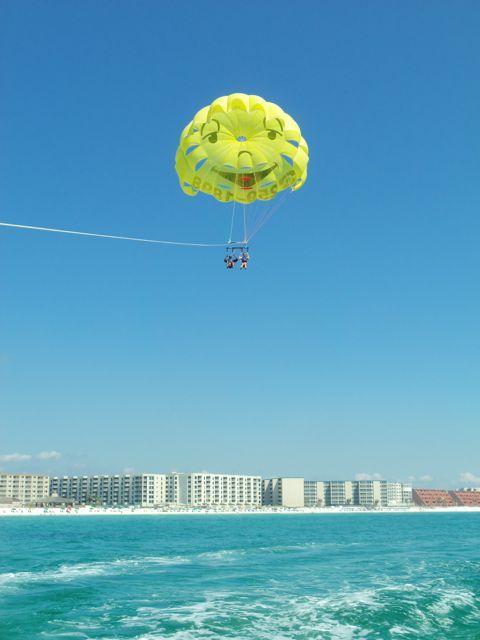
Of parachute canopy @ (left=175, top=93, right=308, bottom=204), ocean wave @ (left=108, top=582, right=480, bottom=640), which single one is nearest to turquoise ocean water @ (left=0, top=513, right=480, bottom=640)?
ocean wave @ (left=108, top=582, right=480, bottom=640)

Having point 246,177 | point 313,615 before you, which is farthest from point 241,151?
point 313,615

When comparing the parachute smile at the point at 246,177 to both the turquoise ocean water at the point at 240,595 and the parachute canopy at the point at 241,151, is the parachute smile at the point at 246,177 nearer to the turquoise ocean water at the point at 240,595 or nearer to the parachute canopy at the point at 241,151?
the parachute canopy at the point at 241,151

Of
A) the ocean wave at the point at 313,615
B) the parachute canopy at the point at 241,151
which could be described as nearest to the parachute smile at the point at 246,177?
the parachute canopy at the point at 241,151

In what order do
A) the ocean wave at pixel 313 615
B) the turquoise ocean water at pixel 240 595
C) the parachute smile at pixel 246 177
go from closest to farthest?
the ocean wave at pixel 313 615
the turquoise ocean water at pixel 240 595
the parachute smile at pixel 246 177

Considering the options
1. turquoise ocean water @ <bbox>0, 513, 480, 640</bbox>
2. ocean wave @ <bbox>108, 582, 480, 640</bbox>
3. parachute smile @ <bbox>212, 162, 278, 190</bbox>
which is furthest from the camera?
parachute smile @ <bbox>212, 162, 278, 190</bbox>

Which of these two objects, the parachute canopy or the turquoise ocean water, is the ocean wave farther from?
the parachute canopy

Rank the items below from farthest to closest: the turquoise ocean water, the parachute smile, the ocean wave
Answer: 1. the parachute smile
2. the turquoise ocean water
3. the ocean wave

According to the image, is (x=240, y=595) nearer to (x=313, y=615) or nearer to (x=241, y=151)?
(x=313, y=615)

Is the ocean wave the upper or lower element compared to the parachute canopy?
lower
